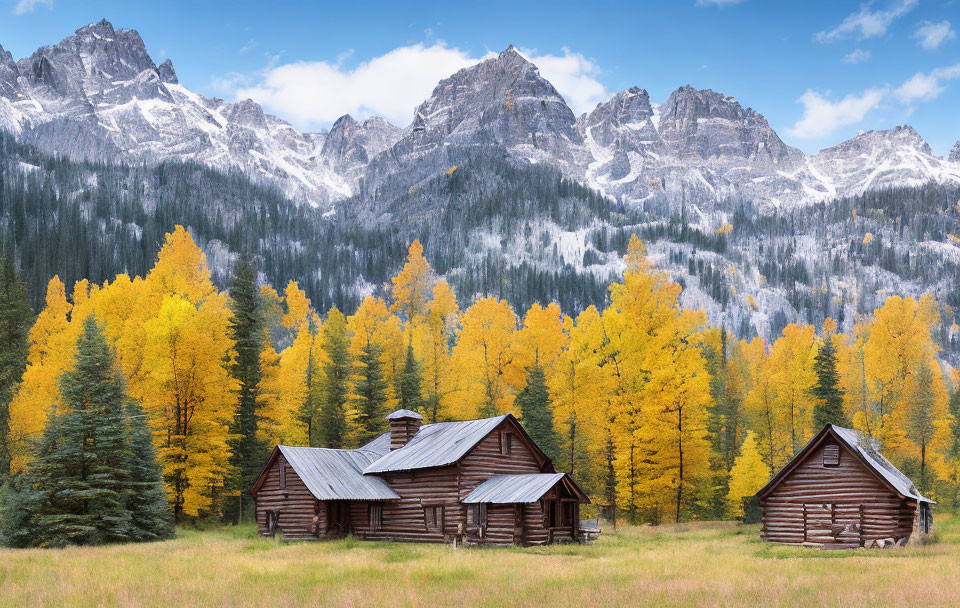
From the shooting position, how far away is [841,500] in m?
33.3

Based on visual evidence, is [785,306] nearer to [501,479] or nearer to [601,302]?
[601,302]

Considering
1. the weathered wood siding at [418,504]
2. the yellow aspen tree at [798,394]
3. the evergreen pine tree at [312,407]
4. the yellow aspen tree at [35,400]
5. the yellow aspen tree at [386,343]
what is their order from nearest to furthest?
the weathered wood siding at [418,504] → the yellow aspen tree at [35,400] → the yellow aspen tree at [798,394] → the evergreen pine tree at [312,407] → the yellow aspen tree at [386,343]

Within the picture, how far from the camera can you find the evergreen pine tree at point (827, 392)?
46.7 m

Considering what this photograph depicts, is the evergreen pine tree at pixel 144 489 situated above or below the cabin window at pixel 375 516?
above

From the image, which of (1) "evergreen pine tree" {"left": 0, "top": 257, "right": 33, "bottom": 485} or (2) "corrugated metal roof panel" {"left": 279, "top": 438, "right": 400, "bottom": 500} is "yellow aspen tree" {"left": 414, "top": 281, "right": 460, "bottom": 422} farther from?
(1) "evergreen pine tree" {"left": 0, "top": 257, "right": 33, "bottom": 485}

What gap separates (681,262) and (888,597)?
586ft

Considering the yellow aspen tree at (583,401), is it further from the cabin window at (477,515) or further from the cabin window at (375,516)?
the cabin window at (375,516)

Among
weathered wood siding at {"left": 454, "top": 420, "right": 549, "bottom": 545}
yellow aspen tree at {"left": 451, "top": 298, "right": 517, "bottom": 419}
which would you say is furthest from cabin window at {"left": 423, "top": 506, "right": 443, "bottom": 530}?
yellow aspen tree at {"left": 451, "top": 298, "right": 517, "bottom": 419}

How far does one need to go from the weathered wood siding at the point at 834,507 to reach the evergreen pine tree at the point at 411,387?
2254cm

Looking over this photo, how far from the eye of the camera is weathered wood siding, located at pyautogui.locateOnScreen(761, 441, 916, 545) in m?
32.2

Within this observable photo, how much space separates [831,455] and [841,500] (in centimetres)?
191

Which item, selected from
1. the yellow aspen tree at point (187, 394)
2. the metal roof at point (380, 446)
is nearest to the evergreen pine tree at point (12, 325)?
the yellow aspen tree at point (187, 394)

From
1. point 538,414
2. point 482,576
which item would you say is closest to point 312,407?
point 538,414

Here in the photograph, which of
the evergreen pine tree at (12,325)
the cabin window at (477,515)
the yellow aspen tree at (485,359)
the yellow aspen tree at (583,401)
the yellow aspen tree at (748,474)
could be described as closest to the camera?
the cabin window at (477,515)
